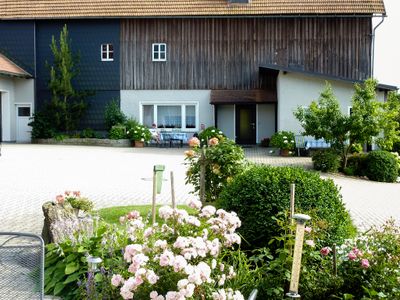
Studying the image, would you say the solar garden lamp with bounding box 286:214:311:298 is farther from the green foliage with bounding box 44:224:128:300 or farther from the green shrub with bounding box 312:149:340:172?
the green shrub with bounding box 312:149:340:172

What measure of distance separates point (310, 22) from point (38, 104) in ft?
51.4

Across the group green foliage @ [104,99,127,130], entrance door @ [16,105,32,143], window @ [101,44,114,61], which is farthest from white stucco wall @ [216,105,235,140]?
entrance door @ [16,105,32,143]

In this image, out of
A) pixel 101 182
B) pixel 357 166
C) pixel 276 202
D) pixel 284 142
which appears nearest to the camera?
pixel 276 202

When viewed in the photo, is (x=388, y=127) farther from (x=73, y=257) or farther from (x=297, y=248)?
(x=297, y=248)

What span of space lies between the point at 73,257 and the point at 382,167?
59.0ft

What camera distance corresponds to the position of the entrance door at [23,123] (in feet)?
115

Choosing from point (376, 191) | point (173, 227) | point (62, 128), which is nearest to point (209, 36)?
point (62, 128)

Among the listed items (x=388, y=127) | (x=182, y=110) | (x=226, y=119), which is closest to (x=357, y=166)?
(x=388, y=127)

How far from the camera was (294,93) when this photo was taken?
30016 mm

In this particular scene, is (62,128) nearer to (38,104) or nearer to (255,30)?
(38,104)

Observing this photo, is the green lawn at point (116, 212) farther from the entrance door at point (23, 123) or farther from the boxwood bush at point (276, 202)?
the entrance door at point (23, 123)

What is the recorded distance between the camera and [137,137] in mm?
31906

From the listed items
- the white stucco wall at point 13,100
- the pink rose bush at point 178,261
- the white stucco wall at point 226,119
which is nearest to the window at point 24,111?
the white stucco wall at point 13,100

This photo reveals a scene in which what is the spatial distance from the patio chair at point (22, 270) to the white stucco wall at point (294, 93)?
1017 inches
